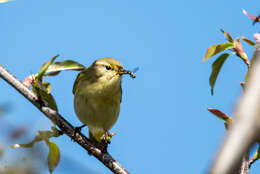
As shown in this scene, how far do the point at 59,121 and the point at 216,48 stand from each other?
156 cm

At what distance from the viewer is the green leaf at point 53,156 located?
9.77 ft

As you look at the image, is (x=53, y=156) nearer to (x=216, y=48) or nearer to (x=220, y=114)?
(x=220, y=114)

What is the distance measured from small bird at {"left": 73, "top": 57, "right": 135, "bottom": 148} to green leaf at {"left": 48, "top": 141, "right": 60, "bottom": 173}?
1.76 metres

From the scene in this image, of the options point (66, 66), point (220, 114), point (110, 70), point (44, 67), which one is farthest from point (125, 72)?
point (220, 114)

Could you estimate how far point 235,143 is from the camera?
19.3 inches

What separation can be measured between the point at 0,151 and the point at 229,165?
98 cm

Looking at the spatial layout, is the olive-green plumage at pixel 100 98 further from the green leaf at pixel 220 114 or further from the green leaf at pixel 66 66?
the green leaf at pixel 220 114

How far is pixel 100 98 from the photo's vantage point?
486 centimetres

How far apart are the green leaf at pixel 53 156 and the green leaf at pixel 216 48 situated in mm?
1576

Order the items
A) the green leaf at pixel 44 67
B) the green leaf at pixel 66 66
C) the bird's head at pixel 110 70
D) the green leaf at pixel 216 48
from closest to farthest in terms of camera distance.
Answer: the green leaf at pixel 216 48 < the green leaf at pixel 44 67 < the green leaf at pixel 66 66 < the bird's head at pixel 110 70

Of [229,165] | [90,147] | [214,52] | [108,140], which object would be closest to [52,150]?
[90,147]

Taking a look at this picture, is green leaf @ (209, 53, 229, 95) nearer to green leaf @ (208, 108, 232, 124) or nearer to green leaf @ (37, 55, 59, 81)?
green leaf @ (208, 108, 232, 124)

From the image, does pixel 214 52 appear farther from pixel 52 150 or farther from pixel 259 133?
pixel 259 133

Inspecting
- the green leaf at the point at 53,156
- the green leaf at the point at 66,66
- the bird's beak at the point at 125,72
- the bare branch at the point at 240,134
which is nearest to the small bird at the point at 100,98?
the bird's beak at the point at 125,72
